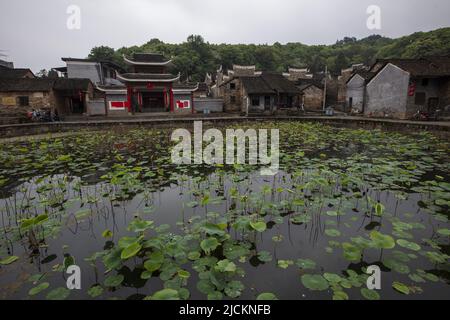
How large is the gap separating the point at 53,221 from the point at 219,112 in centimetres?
2484

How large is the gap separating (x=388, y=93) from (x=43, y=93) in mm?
29022

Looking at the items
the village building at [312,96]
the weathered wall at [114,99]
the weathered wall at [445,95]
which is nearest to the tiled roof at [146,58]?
the weathered wall at [114,99]

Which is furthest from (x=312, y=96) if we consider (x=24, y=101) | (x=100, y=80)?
(x=24, y=101)

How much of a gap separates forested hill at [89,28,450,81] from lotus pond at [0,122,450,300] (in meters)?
42.1

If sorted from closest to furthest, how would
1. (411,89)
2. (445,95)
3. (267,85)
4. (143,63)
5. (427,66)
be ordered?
(411,89) < (445,95) < (427,66) < (143,63) < (267,85)

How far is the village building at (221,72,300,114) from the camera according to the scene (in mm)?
26000

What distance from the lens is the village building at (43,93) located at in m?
21.0

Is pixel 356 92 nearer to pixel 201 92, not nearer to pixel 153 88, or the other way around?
pixel 153 88

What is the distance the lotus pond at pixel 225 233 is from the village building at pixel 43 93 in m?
18.5

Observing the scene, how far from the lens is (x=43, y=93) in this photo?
2186 cm

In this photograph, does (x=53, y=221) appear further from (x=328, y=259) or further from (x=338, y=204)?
(x=338, y=204)
